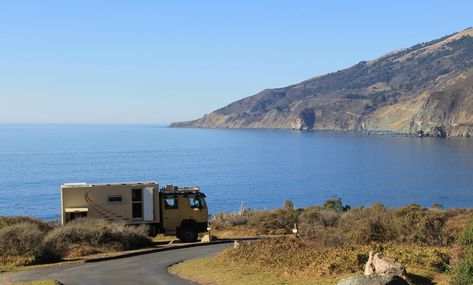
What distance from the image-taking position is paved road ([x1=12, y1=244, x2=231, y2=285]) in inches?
724

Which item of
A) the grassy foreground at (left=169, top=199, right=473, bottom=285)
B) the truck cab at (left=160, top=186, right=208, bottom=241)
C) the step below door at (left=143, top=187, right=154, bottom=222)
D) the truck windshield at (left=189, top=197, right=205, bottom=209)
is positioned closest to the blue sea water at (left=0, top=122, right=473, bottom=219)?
the step below door at (left=143, top=187, right=154, bottom=222)

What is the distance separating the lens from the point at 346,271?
17.0m

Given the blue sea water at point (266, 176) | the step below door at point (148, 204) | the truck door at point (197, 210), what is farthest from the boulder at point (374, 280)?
the blue sea water at point (266, 176)

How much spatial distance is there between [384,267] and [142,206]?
50.0 feet

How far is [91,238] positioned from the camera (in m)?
25.4

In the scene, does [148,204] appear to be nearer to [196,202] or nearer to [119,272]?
[196,202]

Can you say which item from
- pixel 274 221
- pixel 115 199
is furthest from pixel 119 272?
pixel 274 221

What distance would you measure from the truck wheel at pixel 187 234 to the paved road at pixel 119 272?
4678mm

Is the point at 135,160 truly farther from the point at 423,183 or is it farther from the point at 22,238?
the point at 22,238

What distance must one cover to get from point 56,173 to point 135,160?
3166 cm

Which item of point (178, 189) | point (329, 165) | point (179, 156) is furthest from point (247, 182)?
point (178, 189)

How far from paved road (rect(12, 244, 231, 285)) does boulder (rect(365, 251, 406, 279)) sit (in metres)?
5.16

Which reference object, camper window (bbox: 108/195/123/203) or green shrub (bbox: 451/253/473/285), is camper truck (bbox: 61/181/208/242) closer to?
camper window (bbox: 108/195/123/203)

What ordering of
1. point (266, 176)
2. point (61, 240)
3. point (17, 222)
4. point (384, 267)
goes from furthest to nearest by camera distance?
point (266, 176), point (17, 222), point (61, 240), point (384, 267)
